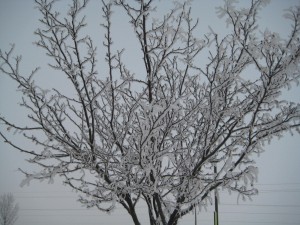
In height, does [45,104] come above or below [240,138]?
above

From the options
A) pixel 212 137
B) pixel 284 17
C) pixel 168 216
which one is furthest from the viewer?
pixel 168 216

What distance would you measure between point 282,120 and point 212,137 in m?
0.76

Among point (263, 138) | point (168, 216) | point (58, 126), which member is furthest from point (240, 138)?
point (58, 126)

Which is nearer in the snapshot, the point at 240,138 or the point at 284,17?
the point at 284,17

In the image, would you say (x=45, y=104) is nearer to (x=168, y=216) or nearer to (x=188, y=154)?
(x=188, y=154)

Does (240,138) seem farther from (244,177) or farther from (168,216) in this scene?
(168,216)

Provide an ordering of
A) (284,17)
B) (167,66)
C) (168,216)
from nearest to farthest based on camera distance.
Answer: (284,17)
(168,216)
(167,66)

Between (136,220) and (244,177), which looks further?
(136,220)

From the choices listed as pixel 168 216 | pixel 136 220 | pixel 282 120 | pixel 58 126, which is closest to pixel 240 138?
pixel 282 120

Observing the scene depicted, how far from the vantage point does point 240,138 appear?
10.9 ft

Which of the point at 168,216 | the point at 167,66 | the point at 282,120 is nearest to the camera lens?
the point at 282,120

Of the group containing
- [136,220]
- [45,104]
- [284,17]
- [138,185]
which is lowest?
[136,220]

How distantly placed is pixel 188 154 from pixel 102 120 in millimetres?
1167

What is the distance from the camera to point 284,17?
240 centimetres
